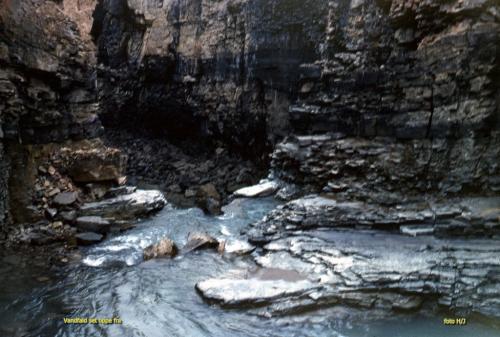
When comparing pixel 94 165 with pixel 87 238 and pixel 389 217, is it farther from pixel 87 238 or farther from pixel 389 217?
pixel 389 217

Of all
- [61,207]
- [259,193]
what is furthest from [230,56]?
[61,207]

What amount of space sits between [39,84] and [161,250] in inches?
227

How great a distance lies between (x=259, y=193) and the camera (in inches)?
550

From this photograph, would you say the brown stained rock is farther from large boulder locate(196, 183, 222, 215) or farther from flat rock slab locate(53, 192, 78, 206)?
large boulder locate(196, 183, 222, 215)

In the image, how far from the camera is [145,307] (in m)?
7.38

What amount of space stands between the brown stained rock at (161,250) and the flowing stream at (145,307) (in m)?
0.21

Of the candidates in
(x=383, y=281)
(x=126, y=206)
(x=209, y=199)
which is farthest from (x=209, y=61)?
(x=383, y=281)

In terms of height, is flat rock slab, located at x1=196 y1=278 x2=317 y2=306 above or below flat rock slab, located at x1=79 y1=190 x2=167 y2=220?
below

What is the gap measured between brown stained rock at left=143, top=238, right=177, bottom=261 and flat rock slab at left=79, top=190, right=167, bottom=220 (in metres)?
2.38

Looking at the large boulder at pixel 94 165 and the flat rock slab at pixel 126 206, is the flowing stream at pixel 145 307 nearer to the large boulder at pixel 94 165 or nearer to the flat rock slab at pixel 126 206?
the flat rock slab at pixel 126 206

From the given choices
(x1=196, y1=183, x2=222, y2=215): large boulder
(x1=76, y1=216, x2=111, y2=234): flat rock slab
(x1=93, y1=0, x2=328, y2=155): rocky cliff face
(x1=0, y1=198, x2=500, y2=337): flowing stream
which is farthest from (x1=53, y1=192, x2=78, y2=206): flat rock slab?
(x1=93, y1=0, x2=328, y2=155): rocky cliff face

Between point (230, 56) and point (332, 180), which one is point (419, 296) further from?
point (230, 56)

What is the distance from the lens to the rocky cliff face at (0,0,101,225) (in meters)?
9.82

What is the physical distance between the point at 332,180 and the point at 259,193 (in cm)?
282
